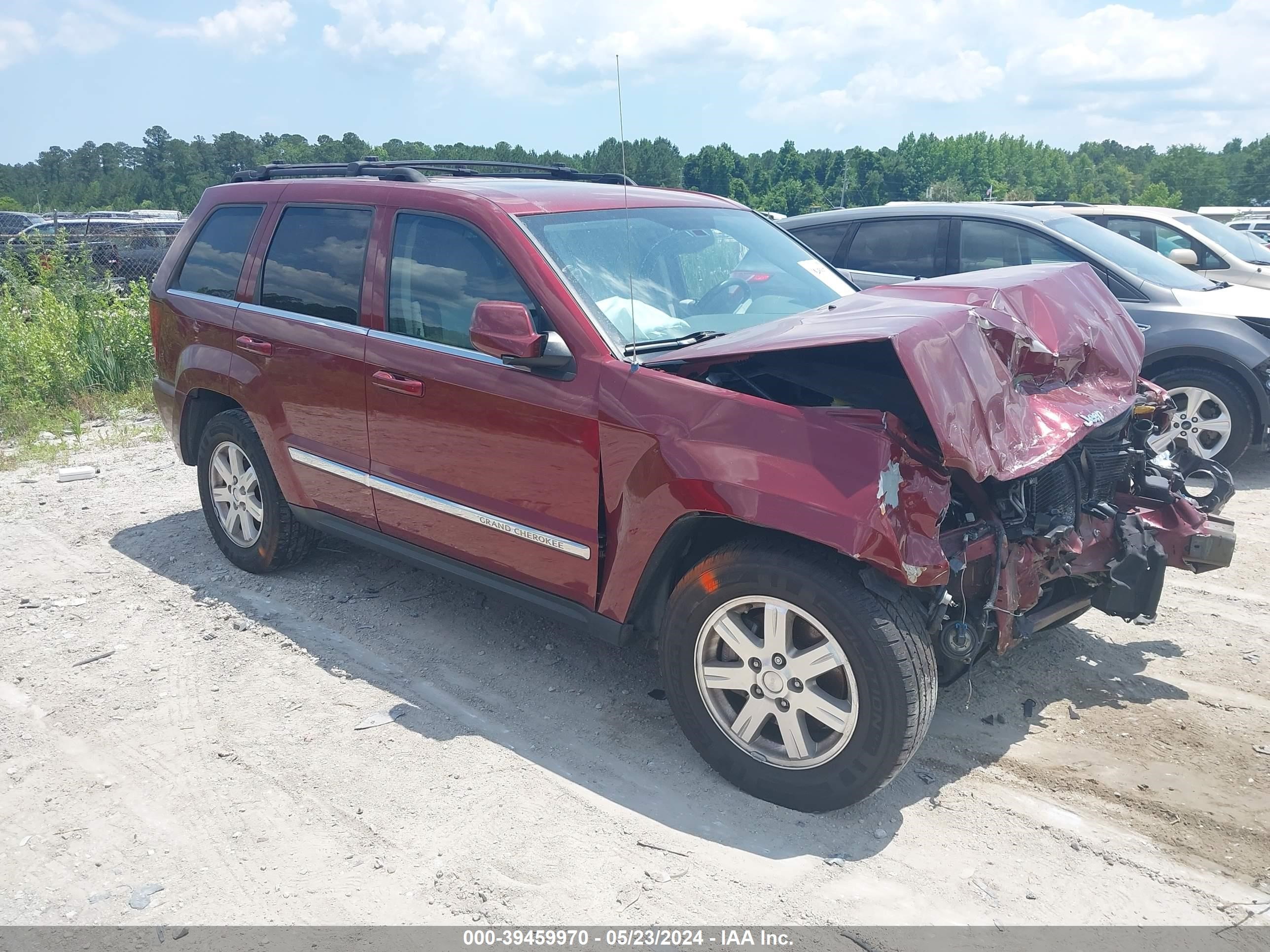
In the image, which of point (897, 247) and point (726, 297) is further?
point (897, 247)

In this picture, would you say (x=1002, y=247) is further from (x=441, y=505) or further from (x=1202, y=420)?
(x=441, y=505)

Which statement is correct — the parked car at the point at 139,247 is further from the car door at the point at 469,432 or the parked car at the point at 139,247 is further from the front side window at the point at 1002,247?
the car door at the point at 469,432

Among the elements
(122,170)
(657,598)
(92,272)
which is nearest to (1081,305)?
(657,598)

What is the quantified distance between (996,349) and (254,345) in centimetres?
345

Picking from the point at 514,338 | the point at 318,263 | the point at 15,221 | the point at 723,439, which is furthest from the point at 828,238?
the point at 15,221

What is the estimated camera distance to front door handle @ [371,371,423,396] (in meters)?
4.07

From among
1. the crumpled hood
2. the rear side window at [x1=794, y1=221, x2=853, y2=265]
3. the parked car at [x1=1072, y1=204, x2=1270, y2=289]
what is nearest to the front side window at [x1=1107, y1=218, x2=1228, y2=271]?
the parked car at [x1=1072, y1=204, x2=1270, y2=289]

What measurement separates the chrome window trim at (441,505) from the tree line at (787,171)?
143 cm

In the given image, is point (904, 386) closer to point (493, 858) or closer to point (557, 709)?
point (557, 709)

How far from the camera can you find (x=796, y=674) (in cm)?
314

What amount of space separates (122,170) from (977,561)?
257 ft

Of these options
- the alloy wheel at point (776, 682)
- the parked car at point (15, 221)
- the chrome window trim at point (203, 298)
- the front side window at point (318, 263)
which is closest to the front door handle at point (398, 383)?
the front side window at point (318, 263)

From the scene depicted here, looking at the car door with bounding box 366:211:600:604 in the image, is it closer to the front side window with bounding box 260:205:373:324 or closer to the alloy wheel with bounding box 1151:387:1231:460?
the front side window with bounding box 260:205:373:324

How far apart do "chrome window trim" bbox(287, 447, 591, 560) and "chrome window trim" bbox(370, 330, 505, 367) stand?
606mm
